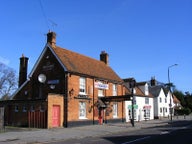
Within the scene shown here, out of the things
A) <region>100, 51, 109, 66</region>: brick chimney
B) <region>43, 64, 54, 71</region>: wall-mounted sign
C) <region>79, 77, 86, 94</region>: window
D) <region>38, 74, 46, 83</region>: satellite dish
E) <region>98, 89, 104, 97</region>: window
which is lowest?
<region>98, 89, 104, 97</region>: window

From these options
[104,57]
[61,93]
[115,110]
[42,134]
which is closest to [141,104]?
[115,110]

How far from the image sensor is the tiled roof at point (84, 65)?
115 feet

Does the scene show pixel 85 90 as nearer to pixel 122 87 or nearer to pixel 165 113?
pixel 122 87

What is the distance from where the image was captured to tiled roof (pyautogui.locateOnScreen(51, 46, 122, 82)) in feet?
115

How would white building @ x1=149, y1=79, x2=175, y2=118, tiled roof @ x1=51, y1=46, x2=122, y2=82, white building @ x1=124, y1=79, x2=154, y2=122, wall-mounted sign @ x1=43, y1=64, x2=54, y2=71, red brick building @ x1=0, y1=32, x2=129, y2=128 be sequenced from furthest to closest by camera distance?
white building @ x1=149, y1=79, x2=175, y2=118 < white building @ x1=124, y1=79, x2=154, y2=122 < wall-mounted sign @ x1=43, y1=64, x2=54, y2=71 < tiled roof @ x1=51, y1=46, x2=122, y2=82 < red brick building @ x1=0, y1=32, x2=129, y2=128

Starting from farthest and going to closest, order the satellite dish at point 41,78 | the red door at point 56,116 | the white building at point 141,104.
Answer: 1. the white building at point 141,104
2. the satellite dish at point 41,78
3. the red door at point 56,116

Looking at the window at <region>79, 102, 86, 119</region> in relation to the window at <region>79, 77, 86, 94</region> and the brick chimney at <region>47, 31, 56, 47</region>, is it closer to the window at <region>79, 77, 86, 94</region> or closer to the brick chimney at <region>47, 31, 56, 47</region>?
the window at <region>79, 77, 86, 94</region>

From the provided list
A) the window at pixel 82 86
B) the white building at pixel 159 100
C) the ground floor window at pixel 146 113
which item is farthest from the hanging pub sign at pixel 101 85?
the white building at pixel 159 100

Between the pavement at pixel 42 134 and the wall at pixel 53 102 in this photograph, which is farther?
the wall at pixel 53 102

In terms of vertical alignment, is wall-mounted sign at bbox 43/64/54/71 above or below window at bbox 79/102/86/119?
above

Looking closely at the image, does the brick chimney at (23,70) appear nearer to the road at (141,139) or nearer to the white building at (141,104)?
the white building at (141,104)

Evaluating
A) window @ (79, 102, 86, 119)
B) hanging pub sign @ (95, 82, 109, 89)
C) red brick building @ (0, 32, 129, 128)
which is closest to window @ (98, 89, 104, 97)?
red brick building @ (0, 32, 129, 128)

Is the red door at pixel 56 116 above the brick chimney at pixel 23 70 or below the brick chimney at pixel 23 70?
below

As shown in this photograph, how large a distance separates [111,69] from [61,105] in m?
15.8
